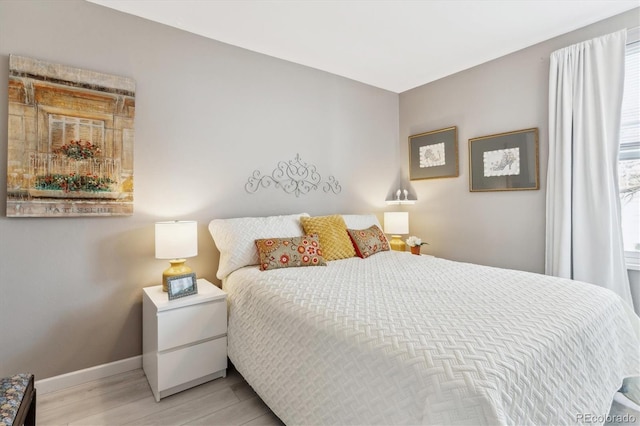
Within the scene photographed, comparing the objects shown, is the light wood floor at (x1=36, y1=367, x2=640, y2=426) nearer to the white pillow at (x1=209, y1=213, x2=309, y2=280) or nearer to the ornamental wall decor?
the white pillow at (x1=209, y1=213, x2=309, y2=280)

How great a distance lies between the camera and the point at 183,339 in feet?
6.44

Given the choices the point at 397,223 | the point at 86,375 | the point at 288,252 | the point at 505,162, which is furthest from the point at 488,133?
the point at 86,375

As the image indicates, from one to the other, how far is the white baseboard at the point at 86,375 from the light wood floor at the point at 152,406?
0.04 meters

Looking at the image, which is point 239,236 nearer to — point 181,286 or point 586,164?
point 181,286

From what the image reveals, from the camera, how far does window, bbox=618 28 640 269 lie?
7.68 feet

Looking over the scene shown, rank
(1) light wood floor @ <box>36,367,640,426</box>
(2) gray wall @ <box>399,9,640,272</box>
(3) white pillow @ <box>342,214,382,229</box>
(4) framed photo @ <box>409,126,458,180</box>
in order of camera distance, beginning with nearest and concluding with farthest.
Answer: (1) light wood floor @ <box>36,367,640,426</box>, (2) gray wall @ <box>399,9,640,272</box>, (3) white pillow @ <box>342,214,382,229</box>, (4) framed photo @ <box>409,126,458,180</box>

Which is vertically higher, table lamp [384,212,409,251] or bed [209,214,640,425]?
table lamp [384,212,409,251]

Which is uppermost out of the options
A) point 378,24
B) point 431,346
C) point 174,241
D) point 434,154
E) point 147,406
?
point 378,24

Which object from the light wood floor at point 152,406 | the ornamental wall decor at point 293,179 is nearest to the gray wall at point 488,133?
the ornamental wall decor at point 293,179

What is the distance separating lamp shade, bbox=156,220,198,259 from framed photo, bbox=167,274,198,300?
145mm

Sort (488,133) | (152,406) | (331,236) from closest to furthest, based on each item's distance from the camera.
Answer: (152,406)
(331,236)
(488,133)

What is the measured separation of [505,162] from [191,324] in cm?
306

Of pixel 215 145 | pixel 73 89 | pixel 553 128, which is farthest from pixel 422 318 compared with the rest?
pixel 73 89

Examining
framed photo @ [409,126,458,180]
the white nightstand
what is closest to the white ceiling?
framed photo @ [409,126,458,180]
